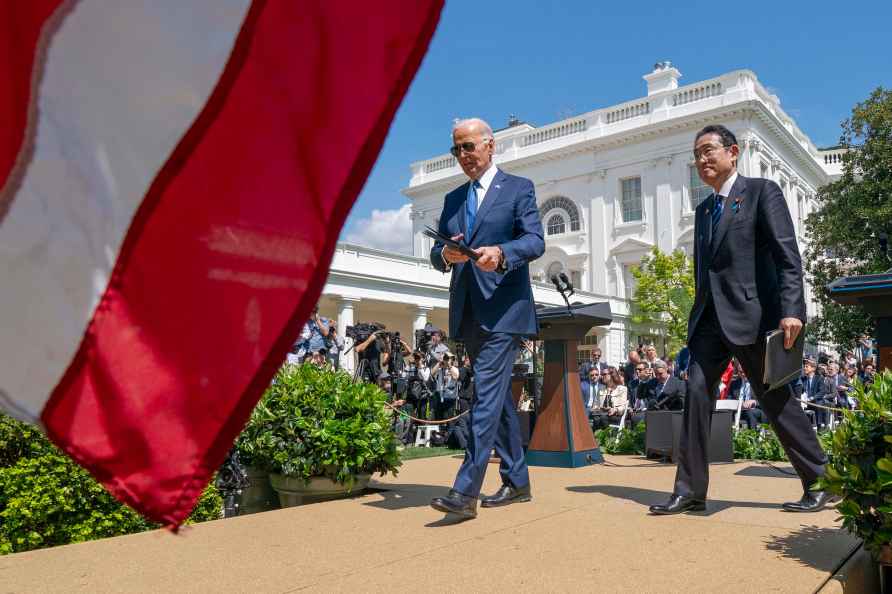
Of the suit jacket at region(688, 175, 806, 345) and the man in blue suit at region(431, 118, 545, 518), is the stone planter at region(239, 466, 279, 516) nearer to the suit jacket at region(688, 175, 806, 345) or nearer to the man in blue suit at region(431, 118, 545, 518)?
the man in blue suit at region(431, 118, 545, 518)

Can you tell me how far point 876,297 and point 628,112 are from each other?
42.5 m

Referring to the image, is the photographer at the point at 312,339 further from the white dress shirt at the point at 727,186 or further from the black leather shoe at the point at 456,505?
the white dress shirt at the point at 727,186

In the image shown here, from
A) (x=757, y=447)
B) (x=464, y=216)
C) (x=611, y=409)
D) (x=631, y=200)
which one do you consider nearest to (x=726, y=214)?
(x=464, y=216)

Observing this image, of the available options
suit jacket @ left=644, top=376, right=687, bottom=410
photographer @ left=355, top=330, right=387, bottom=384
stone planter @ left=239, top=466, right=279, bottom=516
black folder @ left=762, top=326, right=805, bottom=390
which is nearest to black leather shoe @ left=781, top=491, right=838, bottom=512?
black folder @ left=762, top=326, right=805, bottom=390

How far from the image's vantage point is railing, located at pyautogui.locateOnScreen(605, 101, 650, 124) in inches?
1738

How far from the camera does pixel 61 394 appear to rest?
32.6 inches

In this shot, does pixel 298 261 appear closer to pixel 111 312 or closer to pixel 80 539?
pixel 111 312

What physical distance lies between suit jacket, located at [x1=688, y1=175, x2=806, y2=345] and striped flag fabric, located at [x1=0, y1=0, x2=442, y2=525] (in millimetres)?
3263

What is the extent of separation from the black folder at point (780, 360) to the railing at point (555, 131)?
45.2m

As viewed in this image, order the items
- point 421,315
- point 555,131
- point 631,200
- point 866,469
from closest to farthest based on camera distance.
Answer: point 866,469 < point 421,315 < point 631,200 < point 555,131

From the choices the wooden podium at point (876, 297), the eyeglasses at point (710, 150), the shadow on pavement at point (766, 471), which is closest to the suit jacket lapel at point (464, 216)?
the eyeglasses at point (710, 150)

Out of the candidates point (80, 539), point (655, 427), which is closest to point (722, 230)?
point (655, 427)

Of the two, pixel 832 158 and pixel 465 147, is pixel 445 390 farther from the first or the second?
pixel 832 158

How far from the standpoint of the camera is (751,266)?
377cm
